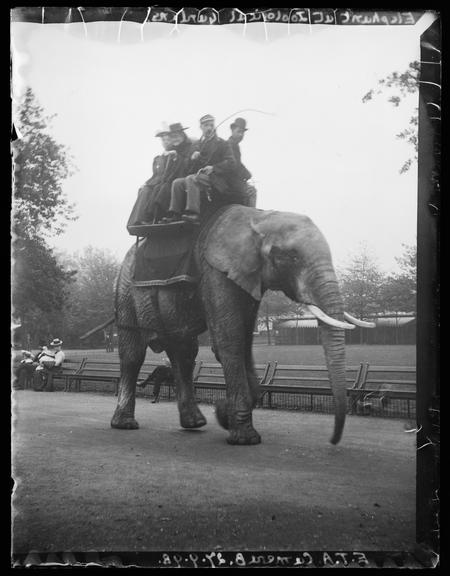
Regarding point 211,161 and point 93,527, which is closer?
point 93,527

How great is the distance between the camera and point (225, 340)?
612 cm

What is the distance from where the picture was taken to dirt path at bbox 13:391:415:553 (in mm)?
5672

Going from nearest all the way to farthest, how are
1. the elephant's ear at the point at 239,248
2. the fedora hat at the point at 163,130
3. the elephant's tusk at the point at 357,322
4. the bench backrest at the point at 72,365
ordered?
the elephant's tusk at the point at 357,322
the elephant's ear at the point at 239,248
the fedora hat at the point at 163,130
the bench backrest at the point at 72,365

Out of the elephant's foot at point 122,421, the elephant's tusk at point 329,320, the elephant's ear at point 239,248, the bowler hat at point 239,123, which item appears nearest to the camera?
the elephant's tusk at point 329,320

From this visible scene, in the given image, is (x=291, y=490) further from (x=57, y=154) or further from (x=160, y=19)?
(x=160, y=19)

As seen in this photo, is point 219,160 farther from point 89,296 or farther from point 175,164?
point 89,296

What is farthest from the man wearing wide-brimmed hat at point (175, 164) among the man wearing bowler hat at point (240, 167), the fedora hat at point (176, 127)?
the man wearing bowler hat at point (240, 167)

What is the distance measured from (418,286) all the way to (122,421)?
288 centimetres

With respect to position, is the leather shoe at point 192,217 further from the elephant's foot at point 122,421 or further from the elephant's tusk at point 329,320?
the elephant's foot at point 122,421

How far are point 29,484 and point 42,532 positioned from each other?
428mm

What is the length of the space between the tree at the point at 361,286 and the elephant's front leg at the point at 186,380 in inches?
55.5

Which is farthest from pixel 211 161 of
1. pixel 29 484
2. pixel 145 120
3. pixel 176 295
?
pixel 29 484

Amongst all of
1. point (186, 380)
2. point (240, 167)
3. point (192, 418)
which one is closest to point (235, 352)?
point (186, 380)

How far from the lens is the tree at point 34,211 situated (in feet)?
20.7
